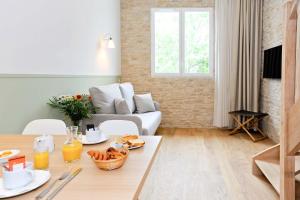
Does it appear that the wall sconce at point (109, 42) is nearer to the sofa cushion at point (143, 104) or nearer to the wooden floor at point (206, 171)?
the sofa cushion at point (143, 104)

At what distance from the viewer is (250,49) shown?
18.6ft

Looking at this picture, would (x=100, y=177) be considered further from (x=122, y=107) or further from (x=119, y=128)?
(x=122, y=107)

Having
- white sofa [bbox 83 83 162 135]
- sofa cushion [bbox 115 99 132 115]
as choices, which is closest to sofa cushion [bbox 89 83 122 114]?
white sofa [bbox 83 83 162 135]

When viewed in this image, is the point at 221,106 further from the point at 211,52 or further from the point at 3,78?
the point at 3,78

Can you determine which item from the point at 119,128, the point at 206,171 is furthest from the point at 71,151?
the point at 206,171

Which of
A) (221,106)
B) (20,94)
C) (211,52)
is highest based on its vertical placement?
(211,52)

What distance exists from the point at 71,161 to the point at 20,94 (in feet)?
5.77

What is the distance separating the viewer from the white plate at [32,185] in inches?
40.0

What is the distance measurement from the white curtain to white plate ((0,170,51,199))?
16.7ft

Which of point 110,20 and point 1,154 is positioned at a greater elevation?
point 110,20

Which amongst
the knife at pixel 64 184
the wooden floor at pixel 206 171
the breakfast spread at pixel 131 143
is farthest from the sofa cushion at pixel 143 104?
the knife at pixel 64 184

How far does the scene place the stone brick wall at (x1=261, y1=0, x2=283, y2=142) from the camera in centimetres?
457

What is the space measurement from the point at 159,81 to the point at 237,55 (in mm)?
1684

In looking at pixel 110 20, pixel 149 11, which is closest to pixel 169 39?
pixel 149 11
